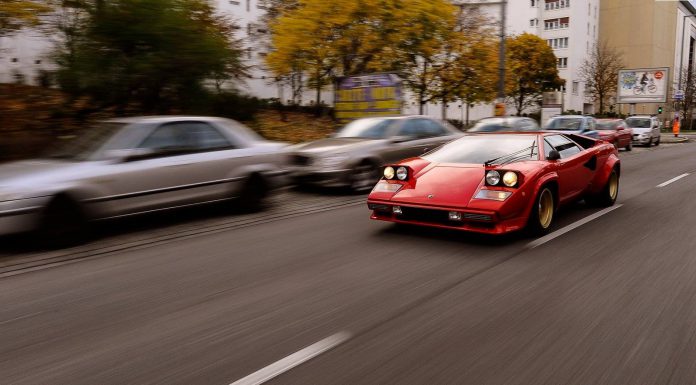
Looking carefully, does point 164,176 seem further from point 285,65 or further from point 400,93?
point 285,65

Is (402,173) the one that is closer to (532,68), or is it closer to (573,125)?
(573,125)

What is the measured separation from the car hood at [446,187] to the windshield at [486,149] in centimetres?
31

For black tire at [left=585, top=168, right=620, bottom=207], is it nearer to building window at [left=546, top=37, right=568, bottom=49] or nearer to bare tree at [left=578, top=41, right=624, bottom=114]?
bare tree at [left=578, top=41, right=624, bottom=114]

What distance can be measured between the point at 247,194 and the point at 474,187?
350 centimetres

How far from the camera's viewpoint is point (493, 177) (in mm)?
6090

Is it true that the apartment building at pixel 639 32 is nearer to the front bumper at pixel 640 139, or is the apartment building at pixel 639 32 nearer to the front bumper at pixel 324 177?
the front bumper at pixel 640 139

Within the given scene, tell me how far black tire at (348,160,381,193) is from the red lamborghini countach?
3.18 m

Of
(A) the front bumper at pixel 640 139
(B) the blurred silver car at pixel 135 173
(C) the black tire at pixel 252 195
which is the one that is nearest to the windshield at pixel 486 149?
(C) the black tire at pixel 252 195

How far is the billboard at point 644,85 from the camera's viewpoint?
4912cm

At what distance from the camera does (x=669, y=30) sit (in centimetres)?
9081

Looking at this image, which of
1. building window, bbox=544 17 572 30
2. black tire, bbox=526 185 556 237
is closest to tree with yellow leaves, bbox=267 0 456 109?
black tire, bbox=526 185 556 237

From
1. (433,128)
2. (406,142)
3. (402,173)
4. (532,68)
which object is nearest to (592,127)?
(433,128)

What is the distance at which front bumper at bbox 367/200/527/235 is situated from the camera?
583 cm

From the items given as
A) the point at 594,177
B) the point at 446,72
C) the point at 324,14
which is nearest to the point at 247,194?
the point at 594,177
